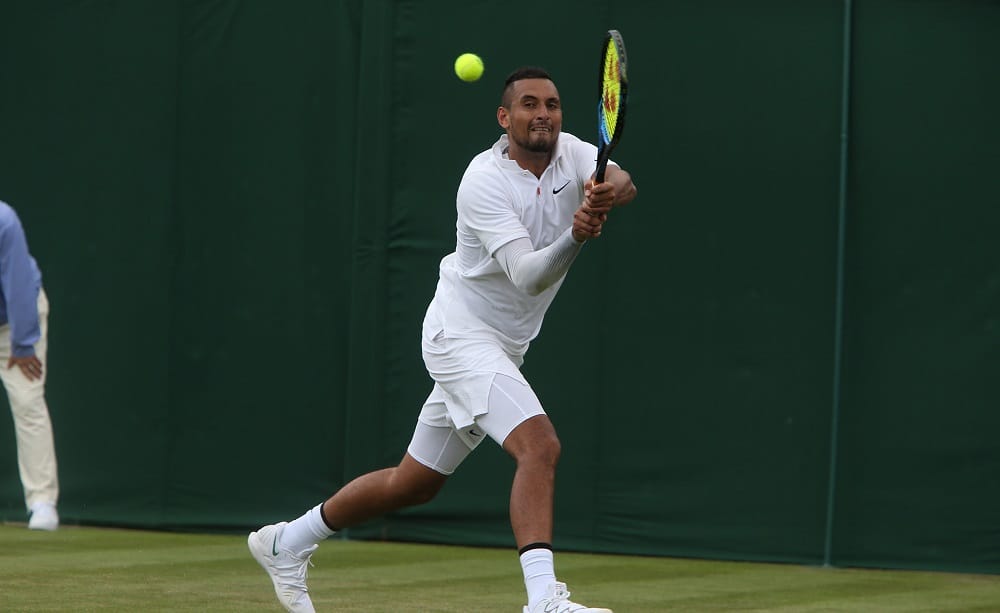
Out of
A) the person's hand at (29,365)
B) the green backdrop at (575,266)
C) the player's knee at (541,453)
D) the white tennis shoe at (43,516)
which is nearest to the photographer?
the player's knee at (541,453)

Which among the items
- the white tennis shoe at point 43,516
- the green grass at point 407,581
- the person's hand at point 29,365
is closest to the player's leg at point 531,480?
the green grass at point 407,581

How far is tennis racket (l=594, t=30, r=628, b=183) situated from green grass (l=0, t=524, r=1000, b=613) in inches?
74.3

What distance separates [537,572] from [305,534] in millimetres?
1057

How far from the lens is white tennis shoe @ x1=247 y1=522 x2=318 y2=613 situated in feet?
18.1

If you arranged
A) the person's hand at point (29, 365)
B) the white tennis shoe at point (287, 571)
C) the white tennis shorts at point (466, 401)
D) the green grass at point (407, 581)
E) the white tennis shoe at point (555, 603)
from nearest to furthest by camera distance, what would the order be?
the white tennis shoe at point (555, 603), the white tennis shorts at point (466, 401), the white tennis shoe at point (287, 571), the green grass at point (407, 581), the person's hand at point (29, 365)

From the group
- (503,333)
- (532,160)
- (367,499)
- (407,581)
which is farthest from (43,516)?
(532,160)

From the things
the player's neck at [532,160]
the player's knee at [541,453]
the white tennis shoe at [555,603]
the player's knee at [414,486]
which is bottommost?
the white tennis shoe at [555,603]

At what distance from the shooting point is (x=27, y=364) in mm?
8141

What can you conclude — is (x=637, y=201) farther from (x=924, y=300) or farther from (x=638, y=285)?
(x=924, y=300)

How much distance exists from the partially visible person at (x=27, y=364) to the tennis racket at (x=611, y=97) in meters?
3.68

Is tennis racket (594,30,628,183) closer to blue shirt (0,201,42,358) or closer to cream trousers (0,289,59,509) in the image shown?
blue shirt (0,201,42,358)

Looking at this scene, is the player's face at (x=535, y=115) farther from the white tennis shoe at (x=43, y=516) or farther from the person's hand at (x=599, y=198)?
the white tennis shoe at (x=43, y=516)

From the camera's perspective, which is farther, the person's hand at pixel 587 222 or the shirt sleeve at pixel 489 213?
the shirt sleeve at pixel 489 213

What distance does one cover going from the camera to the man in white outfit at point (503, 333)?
4918 mm
